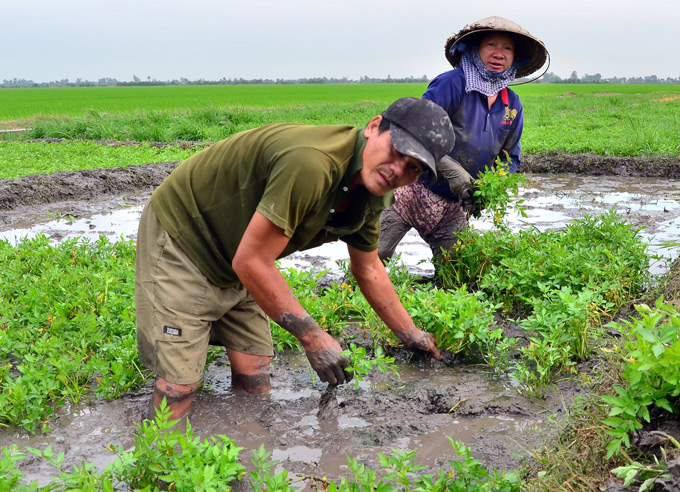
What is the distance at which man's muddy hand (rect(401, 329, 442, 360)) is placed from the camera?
Answer: 3648 millimetres

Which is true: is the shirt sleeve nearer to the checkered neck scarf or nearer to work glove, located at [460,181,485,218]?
the checkered neck scarf

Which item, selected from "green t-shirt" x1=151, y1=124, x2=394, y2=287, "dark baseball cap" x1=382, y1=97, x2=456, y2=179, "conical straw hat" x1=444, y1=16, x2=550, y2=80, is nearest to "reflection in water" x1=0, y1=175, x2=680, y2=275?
"conical straw hat" x1=444, y1=16, x2=550, y2=80

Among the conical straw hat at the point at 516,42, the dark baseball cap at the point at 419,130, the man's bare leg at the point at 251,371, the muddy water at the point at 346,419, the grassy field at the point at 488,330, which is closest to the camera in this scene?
the grassy field at the point at 488,330

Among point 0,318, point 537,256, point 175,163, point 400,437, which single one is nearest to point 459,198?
point 537,256

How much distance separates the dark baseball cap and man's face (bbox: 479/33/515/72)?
2.34 metres

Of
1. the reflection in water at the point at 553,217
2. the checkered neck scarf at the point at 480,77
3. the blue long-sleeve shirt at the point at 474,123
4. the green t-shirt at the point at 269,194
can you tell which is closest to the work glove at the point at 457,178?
the blue long-sleeve shirt at the point at 474,123

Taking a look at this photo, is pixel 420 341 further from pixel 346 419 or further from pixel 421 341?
pixel 346 419

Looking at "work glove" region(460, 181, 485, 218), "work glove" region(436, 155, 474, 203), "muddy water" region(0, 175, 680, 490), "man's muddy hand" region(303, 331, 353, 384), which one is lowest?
"muddy water" region(0, 175, 680, 490)

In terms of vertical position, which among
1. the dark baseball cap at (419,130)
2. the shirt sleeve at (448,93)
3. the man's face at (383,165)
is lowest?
the man's face at (383,165)

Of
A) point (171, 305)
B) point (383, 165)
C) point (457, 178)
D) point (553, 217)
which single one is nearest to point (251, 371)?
point (171, 305)

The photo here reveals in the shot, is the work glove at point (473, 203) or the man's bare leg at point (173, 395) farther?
the work glove at point (473, 203)

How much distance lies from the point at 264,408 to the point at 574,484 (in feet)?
5.78

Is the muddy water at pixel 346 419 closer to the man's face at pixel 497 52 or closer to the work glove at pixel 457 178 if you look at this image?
the work glove at pixel 457 178

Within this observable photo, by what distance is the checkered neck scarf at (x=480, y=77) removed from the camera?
15.5 feet
